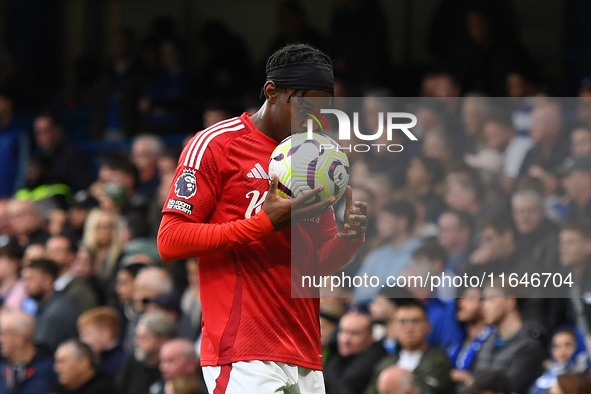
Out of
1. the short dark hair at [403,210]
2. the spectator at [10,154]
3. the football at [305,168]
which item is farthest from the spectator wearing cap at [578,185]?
the spectator at [10,154]

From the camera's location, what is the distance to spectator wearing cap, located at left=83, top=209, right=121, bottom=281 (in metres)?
8.02

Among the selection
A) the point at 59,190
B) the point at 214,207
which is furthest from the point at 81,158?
the point at 214,207

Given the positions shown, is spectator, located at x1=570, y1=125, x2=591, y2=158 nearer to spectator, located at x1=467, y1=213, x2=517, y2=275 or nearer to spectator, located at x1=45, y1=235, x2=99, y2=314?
spectator, located at x1=467, y1=213, x2=517, y2=275

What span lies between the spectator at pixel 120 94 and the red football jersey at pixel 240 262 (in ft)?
24.5

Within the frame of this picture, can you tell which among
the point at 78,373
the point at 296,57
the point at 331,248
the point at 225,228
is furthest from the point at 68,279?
the point at 296,57

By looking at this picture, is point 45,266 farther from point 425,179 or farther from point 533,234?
point 533,234

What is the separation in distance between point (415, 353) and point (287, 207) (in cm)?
253

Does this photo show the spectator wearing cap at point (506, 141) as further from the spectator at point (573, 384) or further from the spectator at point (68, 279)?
the spectator at point (68, 279)

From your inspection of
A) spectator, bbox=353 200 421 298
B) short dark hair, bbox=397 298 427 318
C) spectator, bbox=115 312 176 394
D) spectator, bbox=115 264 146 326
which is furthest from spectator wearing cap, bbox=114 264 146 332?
short dark hair, bbox=397 298 427 318

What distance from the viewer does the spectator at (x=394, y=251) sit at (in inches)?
203

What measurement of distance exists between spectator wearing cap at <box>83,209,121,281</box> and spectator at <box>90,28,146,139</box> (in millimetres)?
2682

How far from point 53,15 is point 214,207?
11.3m

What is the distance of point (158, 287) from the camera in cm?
687

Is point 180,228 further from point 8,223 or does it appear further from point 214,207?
point 8,223
